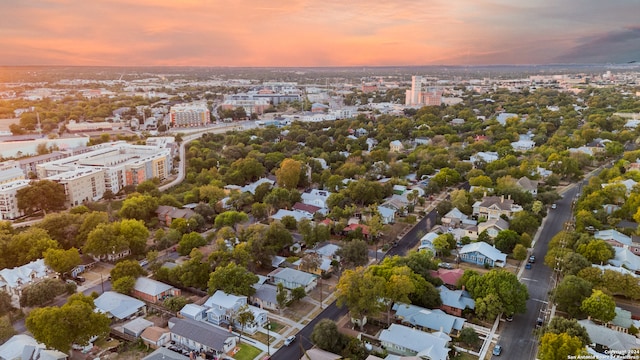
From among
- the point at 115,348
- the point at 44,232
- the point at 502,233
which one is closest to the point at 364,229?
the point at 502,233

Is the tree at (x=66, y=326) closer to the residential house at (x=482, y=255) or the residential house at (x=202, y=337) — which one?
the residential house at (x=202, y=337)

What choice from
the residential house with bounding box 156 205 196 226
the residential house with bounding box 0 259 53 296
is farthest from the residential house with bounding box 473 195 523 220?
the residential house with bounding box 0 259 53 296

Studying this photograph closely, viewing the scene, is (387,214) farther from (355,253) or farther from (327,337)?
(327,337)

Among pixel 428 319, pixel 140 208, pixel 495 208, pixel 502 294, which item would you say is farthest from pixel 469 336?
pixel 140 208

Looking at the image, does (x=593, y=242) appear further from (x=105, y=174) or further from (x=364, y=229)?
(x=105, y=174)

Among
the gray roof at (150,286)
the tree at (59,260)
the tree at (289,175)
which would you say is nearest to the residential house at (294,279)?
the gray roof at (150,286)

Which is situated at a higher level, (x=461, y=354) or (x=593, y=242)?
(x=593, y=242)

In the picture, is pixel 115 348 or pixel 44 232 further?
pixel 44 232
